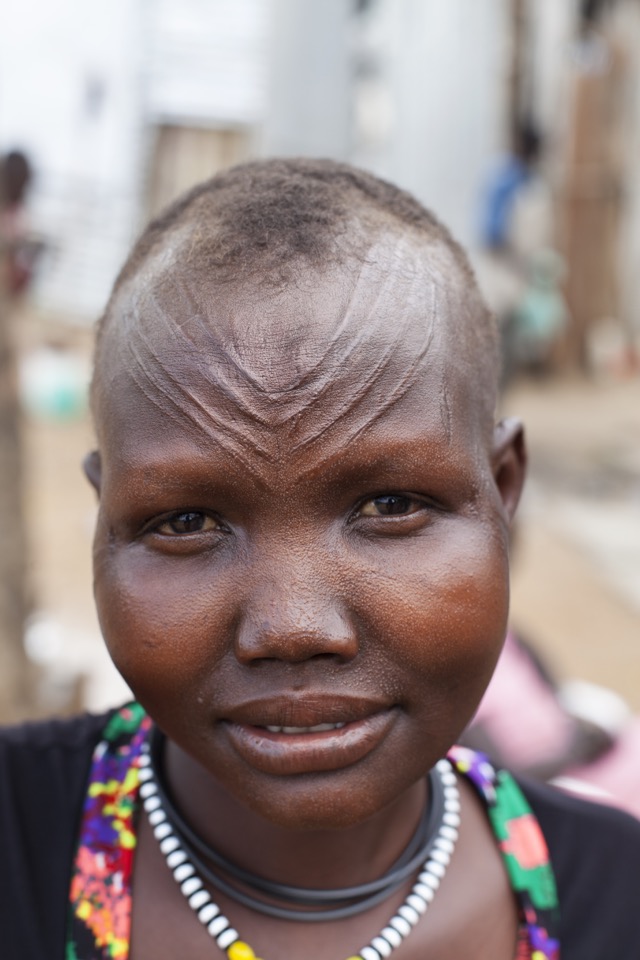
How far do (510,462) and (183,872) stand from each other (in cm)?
64

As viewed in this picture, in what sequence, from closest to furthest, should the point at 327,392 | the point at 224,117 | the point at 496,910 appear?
the point at 327,392 < the point at 496,910 < the point at 224,117

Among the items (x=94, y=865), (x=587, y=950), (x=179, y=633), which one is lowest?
(x=587, y=950)

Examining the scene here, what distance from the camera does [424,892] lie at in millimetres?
1342

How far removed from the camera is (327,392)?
111 cm

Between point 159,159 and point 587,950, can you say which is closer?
point 587,950

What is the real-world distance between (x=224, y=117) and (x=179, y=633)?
384 inches

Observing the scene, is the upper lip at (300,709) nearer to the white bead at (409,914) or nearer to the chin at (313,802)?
the chin at (313,802)

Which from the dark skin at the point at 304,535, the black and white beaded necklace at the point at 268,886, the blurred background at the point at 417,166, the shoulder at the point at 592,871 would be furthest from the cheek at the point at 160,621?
the blurred background at the point at 417,166

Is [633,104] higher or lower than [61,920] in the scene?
higher

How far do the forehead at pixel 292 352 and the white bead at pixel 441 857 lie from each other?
55 cm

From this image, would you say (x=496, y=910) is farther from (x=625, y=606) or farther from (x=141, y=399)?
(x=625, y=606)

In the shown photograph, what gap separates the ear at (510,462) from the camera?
1.38 m

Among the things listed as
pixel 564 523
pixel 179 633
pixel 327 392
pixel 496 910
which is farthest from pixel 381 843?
pixel 564 523

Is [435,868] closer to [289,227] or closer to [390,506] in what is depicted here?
[390,506]
